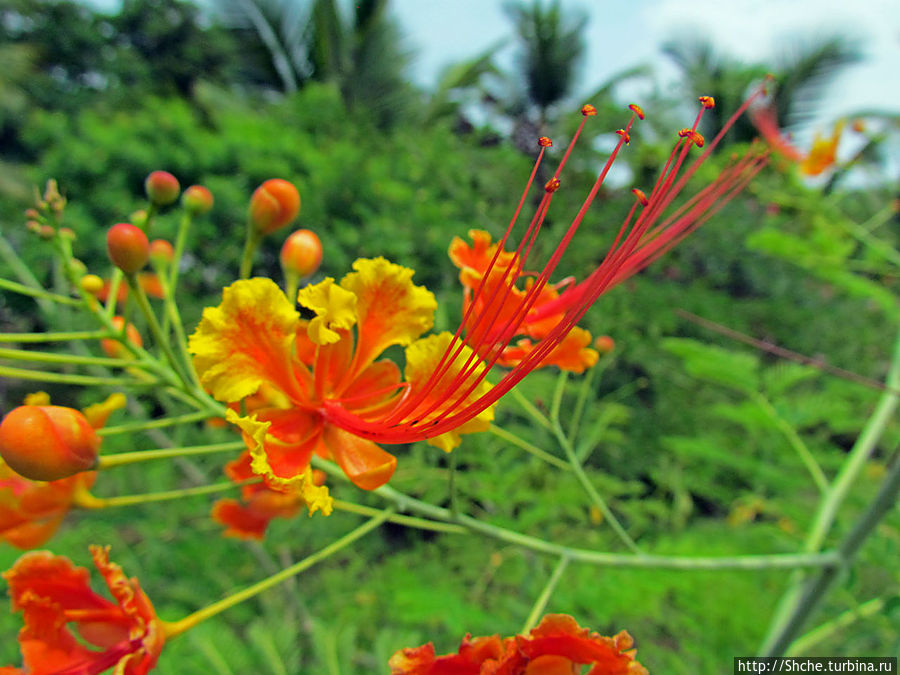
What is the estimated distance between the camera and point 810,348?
502cm

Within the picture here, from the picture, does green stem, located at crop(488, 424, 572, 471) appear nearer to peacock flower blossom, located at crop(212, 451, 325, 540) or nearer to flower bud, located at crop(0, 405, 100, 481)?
peacock flower blossom, located at crop(212, 451, 325, 540)

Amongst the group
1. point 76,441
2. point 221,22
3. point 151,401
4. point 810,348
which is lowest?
point 151,401

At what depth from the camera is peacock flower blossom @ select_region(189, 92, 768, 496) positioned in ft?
2.15

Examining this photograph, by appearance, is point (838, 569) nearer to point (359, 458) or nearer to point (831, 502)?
point (831, 502)

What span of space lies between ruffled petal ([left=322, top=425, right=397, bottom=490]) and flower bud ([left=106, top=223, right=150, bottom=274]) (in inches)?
15.6

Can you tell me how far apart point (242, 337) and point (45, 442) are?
0.26 m

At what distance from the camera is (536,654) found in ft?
2.30

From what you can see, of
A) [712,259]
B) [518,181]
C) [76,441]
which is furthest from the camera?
[712,259]

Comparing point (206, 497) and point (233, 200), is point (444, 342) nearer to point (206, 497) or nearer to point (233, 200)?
point (206, 497)

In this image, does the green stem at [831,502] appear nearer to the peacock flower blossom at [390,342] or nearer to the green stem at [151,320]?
the peacock flower blossom at [390,342]

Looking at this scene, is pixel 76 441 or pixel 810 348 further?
pixel 810 348

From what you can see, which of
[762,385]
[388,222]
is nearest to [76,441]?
[762,385]

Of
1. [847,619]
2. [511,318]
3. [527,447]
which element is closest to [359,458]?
[511,318]

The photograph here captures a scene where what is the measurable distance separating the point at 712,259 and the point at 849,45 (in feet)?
20.9
